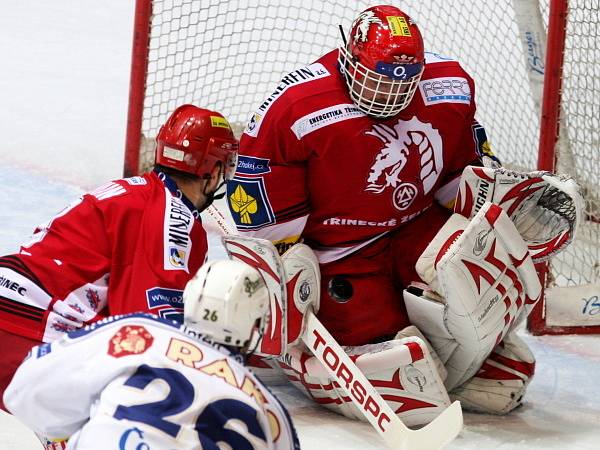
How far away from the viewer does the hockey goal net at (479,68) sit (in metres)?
3.71

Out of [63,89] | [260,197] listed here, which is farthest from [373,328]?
[63,89]

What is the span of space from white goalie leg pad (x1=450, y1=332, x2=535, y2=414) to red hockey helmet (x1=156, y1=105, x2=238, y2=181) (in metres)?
0.95

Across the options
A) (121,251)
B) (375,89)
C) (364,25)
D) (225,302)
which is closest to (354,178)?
(375,89)

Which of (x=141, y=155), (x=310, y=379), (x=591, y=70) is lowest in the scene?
(x=310, y=379)

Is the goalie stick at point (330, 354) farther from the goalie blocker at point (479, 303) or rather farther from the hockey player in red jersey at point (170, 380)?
the hockey player in red jersey at point (170, 380)

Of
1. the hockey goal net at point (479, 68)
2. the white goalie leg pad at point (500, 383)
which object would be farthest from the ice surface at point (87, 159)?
the hockey goal net at point (479, 68)

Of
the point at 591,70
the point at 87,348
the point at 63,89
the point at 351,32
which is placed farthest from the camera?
the point at 63,89

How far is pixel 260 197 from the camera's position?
3033mm

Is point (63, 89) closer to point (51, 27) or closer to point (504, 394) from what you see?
point (51, 27)

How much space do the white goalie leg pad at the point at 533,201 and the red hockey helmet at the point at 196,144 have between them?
0.69 m

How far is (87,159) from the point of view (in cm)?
470

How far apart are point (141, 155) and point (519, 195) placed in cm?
152

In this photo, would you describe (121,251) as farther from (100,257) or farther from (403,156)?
(403,156)

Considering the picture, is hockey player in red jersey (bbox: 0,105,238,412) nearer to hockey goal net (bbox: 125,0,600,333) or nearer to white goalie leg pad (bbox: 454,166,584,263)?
white goalie leg pad (bbox: 454,166,584,263)
